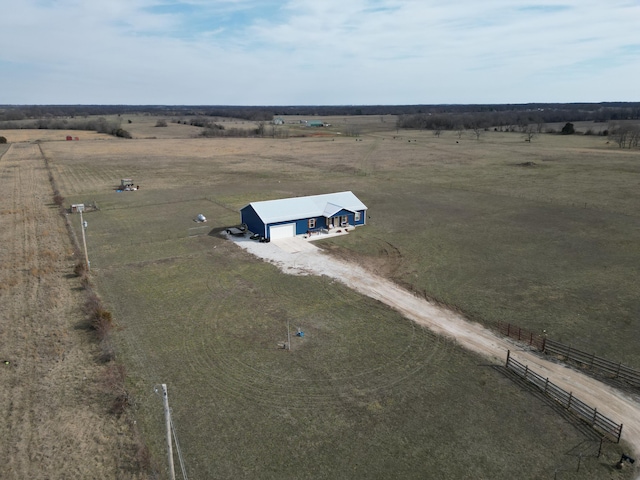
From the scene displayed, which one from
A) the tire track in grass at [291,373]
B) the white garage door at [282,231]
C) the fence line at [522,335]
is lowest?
the tire track in grass at [291,373]

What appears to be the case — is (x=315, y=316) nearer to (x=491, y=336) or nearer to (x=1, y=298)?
(x=491, y=336)

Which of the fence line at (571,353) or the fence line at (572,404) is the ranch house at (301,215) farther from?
the fence line at (572,404)

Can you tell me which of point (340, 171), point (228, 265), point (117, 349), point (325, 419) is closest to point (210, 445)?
point (325, 419)

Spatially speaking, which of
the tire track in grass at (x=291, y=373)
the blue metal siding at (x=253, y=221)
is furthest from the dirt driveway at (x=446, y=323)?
the tire track in grass at (x=291, y=373)

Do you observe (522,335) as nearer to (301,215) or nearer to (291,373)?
(291,373)

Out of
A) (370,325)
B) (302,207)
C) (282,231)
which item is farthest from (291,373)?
(302,207)
